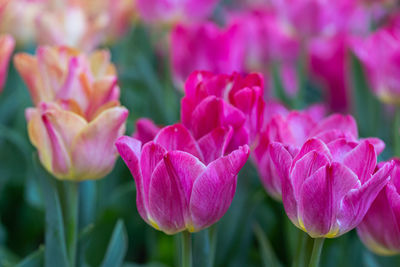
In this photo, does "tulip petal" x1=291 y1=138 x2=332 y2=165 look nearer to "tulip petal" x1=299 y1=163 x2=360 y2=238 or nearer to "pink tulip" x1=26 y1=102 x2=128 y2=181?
"tulip petal" x1=299 y1=163 x2=360 y2=238

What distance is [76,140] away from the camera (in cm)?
48

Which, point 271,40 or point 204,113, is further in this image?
point 271,40

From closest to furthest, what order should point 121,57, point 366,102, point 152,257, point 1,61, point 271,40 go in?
point 1,61, point 152,257, point 366,102, point 271,40, point 121,57

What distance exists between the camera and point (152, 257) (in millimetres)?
738

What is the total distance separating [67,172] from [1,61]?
0.17m

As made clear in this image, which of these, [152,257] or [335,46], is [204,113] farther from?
[335,46]

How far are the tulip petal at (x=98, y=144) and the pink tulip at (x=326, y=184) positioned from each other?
137 millimetres

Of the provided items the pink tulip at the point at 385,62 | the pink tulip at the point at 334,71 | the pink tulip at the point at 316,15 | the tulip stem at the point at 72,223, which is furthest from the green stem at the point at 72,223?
the pink tulip at the point at 334,71

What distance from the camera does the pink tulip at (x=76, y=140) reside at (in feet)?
1.55

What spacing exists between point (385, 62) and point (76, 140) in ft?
1.35

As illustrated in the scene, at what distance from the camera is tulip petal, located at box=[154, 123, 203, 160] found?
0.42m

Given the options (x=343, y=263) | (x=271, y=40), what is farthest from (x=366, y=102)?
(x=343, y=263)

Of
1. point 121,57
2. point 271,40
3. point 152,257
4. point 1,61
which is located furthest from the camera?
point 121,57

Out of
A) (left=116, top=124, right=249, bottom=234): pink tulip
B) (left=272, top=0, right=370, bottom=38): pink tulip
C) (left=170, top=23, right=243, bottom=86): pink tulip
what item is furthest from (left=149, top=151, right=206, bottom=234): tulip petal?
(left=272, top=0, right=370, bottom=38): pink tulip
